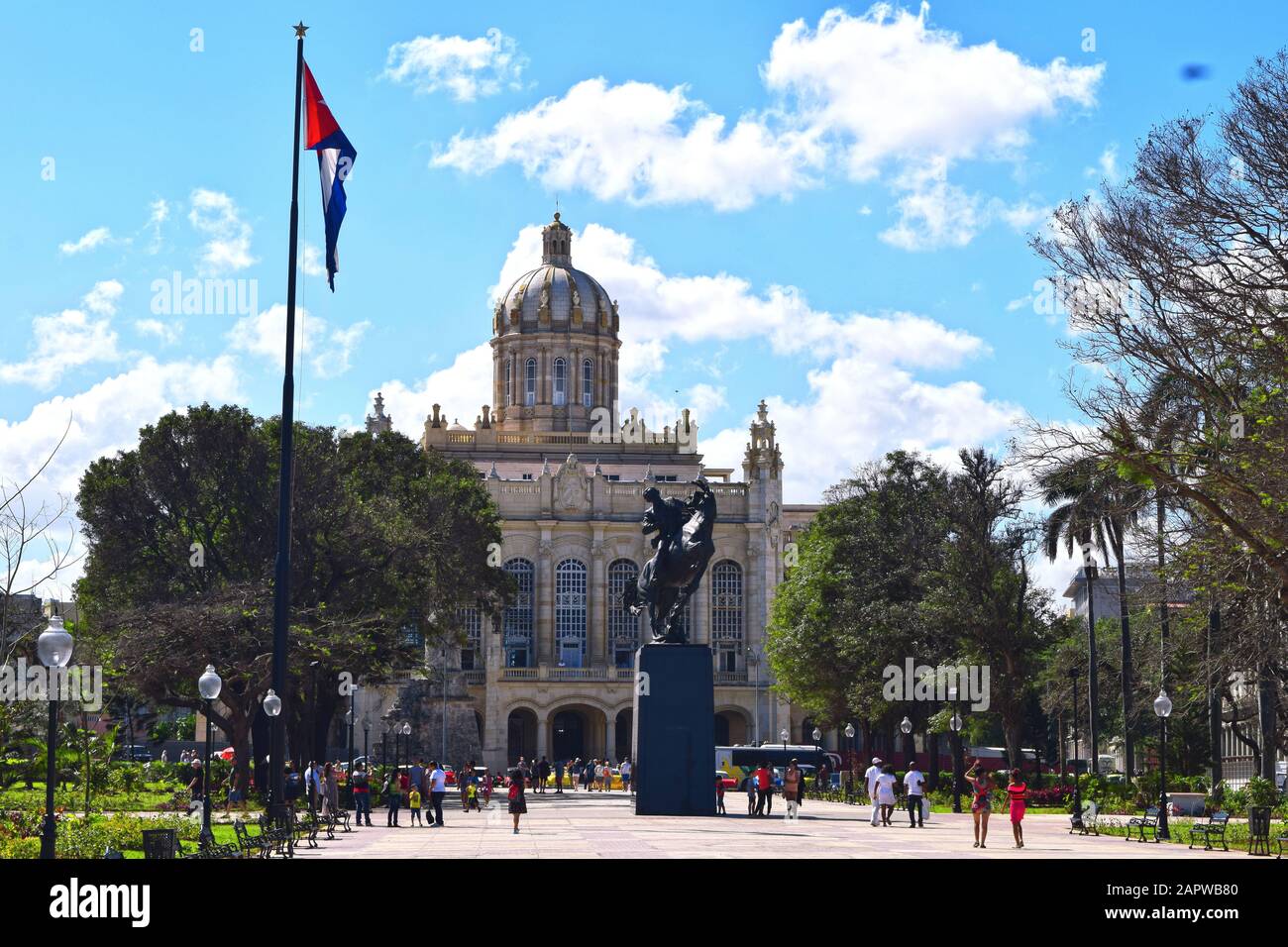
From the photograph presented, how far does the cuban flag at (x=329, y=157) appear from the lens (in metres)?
28.4

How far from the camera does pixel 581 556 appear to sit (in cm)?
10881

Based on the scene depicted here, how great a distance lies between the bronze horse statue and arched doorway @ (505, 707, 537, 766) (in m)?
67.6

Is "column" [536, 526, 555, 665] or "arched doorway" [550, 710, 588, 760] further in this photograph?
"arched doorway" [550, 710, 588, 760]

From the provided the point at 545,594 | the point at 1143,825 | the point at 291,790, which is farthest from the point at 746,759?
the point at 1143,825

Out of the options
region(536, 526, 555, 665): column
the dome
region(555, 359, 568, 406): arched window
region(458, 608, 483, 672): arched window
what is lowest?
region(458, 608, 483, 672): arched window

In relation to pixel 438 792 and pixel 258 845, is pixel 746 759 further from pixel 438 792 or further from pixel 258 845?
pixel 258 845

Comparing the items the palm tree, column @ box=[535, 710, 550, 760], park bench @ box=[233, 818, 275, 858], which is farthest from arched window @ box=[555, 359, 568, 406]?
park bench @ box=[233, 818, 275, 858]

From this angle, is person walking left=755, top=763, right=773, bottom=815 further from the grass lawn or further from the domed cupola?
the domed cupola

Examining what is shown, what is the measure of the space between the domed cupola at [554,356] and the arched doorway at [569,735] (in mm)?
19847

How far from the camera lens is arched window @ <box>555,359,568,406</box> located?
118m

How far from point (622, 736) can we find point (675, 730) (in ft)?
236
